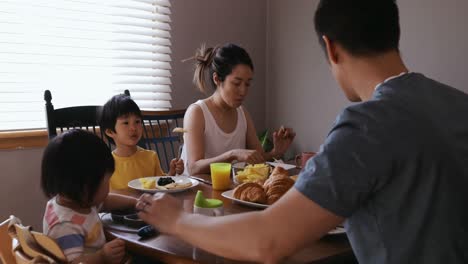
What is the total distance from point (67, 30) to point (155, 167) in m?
1.06

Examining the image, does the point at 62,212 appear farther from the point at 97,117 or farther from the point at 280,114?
the point at 280,114

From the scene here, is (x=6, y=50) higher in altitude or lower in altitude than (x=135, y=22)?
lower

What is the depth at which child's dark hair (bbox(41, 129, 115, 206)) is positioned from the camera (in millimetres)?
1222

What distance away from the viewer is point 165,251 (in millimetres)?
1031

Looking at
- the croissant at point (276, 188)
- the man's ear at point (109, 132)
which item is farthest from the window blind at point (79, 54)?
the croissant at point (276, 188)

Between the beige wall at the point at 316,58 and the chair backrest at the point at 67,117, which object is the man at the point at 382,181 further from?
the beige wall at the point at 316,58

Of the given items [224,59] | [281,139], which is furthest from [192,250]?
[224,59]

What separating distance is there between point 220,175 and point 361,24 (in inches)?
36.6

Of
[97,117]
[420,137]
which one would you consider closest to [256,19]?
[97,117]

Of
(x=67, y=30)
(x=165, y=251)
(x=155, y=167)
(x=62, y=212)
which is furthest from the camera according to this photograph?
(x=67, y=30)

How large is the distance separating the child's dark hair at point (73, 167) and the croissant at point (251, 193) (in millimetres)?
435

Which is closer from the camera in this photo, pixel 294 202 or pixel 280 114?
pixel 294 202

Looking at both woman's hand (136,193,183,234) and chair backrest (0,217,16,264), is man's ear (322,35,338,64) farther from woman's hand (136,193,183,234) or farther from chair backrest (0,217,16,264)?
chair backrest (0,217,16,264)

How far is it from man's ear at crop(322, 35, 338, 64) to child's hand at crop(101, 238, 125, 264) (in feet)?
2.28
